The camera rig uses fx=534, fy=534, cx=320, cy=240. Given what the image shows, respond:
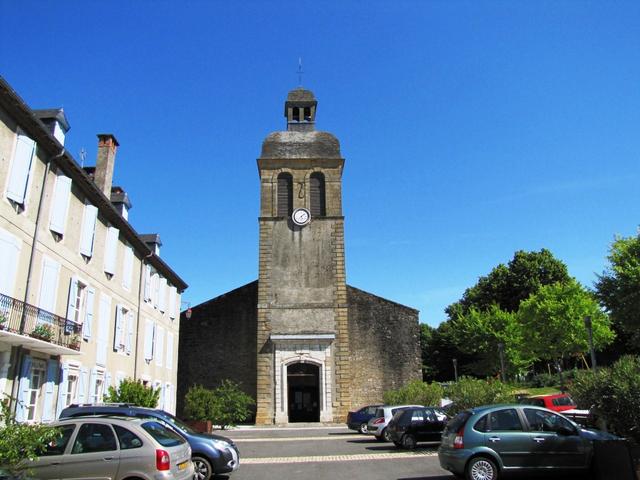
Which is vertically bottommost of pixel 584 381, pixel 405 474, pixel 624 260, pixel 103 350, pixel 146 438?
pixel 405 474

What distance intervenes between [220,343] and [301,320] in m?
5.70

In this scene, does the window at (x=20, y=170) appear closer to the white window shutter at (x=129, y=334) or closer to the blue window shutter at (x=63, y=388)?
the blue window shutter at (x=63, y=388)

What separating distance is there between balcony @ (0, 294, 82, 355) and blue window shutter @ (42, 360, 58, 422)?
14.2 inches

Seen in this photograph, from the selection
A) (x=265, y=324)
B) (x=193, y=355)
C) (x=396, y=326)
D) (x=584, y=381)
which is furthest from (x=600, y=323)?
(x=584, y=381)

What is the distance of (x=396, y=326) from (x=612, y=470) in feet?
80.2

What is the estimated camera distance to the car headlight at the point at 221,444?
34.2 ft

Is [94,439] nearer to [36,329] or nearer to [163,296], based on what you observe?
[36,329]

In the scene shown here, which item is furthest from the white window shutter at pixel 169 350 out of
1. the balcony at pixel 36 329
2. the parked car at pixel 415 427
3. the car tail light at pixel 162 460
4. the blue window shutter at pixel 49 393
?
the car tail light at pixel 162 460

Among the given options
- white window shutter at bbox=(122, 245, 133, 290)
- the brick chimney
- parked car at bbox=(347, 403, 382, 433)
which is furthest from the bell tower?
the brick chimney

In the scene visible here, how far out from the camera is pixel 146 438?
7609mm

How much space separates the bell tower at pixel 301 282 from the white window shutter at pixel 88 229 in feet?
48.3

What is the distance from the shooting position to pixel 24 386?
492 inches

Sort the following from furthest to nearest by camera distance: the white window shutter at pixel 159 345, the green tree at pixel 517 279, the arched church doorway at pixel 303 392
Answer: the green tree at pixel 517 279
the arched church doorway at pixel 303 392
the white window shutter at pixel 159 345

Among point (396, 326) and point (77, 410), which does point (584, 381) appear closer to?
point (77, 410)
